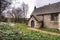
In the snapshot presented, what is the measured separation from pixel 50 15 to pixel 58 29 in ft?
15.1

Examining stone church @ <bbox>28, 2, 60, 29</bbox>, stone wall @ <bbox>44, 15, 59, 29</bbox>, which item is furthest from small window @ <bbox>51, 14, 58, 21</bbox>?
stone wall @ <bbox>44, 15, 59, 29</bbox>

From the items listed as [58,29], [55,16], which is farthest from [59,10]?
[58,29]

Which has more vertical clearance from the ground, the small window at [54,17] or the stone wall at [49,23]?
the small window at [54,17]

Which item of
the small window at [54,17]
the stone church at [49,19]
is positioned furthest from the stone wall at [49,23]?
the small window at [54,17]

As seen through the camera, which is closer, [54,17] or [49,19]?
[54,17]

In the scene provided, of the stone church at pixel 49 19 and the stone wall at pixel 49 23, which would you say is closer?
the stone wall at pixel 49 23

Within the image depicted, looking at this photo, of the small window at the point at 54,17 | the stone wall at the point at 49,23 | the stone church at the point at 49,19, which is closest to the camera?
the stone wall at the point at 49,23

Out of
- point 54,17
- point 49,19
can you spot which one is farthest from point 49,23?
point 54,17

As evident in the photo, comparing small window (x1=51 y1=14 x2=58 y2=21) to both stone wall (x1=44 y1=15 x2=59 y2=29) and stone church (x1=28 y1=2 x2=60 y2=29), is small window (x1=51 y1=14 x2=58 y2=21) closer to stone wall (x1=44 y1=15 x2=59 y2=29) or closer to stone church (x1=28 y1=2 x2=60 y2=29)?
stone church (x1=28 y1=2 x2=60 y2=29)

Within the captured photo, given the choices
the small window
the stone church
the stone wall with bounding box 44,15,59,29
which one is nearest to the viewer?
the stone wall with bounding box 44,15,59,29

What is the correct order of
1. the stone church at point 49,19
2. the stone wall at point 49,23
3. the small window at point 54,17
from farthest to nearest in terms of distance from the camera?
the small window at point 54,17 < the stone church at point 49,19 < the stone wall at point 49,23

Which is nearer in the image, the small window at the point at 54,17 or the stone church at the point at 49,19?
the stone church at the point at 49,19

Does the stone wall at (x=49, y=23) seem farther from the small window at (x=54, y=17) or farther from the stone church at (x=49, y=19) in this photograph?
the small window at (x=54, y=17)

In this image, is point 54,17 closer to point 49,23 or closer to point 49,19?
point 49,19
